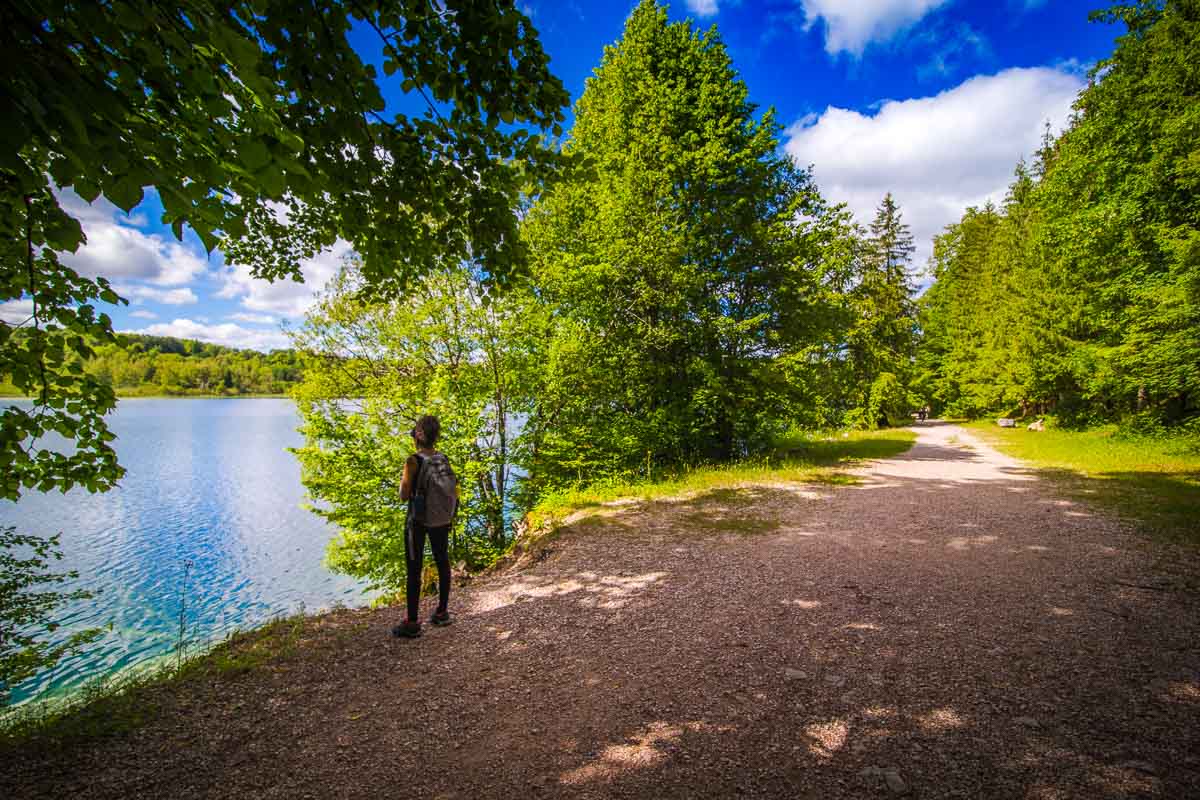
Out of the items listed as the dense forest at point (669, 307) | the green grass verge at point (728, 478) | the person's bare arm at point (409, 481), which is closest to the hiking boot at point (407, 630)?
the person's bare arm at point (409, 481)

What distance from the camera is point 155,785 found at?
2693mm

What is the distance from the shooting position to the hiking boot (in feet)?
14.9

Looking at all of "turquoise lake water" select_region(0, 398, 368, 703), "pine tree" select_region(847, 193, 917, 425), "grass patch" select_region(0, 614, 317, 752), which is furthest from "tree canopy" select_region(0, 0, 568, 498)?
"pine tree" select_region(847, 193, 917, 425)

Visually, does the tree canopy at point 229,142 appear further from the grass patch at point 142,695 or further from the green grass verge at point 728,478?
the green grass verge at point 728,478

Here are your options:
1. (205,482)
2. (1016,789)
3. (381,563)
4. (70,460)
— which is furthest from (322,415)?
(205,482)

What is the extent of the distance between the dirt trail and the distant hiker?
47cm

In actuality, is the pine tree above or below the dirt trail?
above

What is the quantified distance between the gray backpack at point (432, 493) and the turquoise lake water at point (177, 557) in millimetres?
3278

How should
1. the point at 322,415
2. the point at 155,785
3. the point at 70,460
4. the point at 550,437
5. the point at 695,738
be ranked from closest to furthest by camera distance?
the point at 155,785, the point at 695,738, the point at 70,460, the point at 322,415, the point at 550,437

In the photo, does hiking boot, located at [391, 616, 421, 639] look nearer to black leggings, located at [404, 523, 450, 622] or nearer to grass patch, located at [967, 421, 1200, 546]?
black leggings, located at [404, 523, 450, 622]

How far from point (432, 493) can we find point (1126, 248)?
20.0m

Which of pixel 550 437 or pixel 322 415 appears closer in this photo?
pixel 322 415

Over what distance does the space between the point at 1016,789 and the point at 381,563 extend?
974 cm

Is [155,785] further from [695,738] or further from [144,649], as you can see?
[144,649]
